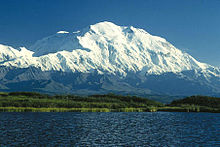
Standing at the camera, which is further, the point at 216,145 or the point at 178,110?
the point at 178,110

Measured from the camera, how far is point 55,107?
18762 centimetres

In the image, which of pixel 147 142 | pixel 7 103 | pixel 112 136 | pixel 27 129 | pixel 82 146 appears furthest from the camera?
pixel 7 103

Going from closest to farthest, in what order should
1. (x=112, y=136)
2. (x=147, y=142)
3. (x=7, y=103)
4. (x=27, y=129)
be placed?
(x=147, y=142)
(x=112, y=136)
(x=27, y=129)
(x=7, y=103)

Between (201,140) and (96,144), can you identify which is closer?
(96,144)

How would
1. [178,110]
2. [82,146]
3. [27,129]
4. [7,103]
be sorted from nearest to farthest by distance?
[82,146], [27,129], [7,103], [178,110]

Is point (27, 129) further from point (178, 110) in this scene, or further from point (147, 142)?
point (178, 110)

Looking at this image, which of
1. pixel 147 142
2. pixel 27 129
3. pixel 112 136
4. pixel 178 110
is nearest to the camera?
pixel 147 142

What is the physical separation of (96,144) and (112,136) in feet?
37.7

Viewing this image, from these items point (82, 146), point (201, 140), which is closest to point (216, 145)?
point (201, 140)

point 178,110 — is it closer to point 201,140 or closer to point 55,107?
point 55,107

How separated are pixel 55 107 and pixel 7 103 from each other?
26.9m

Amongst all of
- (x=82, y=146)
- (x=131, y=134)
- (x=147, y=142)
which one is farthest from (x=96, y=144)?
(x=131, y=134)

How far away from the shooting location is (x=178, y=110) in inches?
7776

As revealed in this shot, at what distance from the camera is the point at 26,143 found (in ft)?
213
